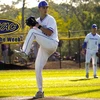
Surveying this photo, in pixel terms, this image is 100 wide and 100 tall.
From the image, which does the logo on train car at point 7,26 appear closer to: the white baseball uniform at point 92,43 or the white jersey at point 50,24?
the white baseball uniform at point 92,43

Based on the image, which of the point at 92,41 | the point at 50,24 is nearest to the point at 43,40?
the point at 50,24

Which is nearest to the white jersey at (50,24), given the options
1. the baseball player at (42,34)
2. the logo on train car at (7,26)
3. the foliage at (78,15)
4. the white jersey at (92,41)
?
the baseball player at (42,34)

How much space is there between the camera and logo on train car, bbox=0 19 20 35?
87.7 feet

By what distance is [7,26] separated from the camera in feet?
90.1

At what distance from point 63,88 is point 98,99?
3.20 m

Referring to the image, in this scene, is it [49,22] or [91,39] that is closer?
[49,22]

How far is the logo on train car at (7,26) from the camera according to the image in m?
26.7

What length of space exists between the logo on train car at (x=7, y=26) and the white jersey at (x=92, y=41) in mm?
10427

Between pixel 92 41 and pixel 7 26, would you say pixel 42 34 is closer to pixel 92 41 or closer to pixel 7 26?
pixel 92 41

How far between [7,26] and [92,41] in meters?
11.2

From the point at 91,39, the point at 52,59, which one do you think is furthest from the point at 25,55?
the point at 52,59

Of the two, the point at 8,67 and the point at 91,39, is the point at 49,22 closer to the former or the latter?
the point at 91,39

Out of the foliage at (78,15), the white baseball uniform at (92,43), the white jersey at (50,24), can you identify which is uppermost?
the foliage at (78,15)

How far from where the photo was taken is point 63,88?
12.9 m
